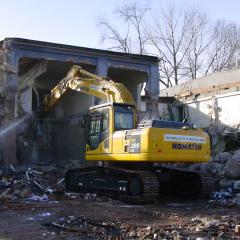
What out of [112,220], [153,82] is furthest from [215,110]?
[112,220]

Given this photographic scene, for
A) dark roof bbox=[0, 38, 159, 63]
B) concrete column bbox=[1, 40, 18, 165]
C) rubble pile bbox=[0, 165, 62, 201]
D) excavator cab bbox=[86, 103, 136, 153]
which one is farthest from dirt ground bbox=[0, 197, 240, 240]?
dark roof bbox=[0, 38, 159, 63]

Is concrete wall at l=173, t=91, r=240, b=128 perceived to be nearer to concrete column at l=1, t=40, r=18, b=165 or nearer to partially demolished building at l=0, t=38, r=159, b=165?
partially demolished building at l=0, t=38, r=159, b=165

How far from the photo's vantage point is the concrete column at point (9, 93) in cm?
2050

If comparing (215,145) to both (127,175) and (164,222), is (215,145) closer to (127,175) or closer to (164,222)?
(127,175)

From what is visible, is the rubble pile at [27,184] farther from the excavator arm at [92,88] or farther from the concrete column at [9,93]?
the excavator arm at [92,88]

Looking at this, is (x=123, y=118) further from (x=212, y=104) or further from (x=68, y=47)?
(x=212, y=104)

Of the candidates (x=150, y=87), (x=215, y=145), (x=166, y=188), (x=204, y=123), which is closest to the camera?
(x=166, y=188)

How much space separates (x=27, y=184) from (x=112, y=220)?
6.16 m

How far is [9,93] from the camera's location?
20906mm

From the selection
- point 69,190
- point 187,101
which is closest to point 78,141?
point 69,190

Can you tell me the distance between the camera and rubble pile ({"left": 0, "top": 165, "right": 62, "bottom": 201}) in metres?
14.8

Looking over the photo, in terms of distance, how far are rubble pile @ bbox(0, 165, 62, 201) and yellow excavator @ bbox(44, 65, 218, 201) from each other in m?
0.96

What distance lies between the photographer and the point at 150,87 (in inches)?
998

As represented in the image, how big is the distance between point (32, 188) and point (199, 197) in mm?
5137
